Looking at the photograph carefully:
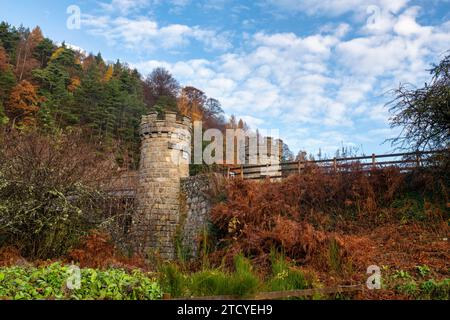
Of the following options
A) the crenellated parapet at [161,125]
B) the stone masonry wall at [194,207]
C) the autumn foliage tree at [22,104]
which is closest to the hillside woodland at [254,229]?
the stone masonry wall at [194,207]

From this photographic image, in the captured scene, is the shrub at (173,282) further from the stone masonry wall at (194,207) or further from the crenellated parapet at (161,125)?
the crenellated parapet at (161,125)

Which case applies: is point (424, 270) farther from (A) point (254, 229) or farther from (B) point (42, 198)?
(B) point (42, 198)

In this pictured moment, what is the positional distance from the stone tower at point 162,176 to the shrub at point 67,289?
9.24m

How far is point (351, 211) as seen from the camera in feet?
41.7

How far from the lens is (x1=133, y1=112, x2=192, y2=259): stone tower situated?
16.2m

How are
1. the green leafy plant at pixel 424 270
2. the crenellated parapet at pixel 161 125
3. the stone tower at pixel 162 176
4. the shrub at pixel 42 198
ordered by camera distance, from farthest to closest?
the crenellated parapet at pixel 161 125 < the stone tower at pixel 162 176 < the shrub at pixel 42 198 < the green leafy plant at pixel 424 270

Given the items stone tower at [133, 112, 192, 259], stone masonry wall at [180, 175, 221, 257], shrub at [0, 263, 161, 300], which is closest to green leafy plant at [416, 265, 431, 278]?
shrub at [0, 263, 161, 300]

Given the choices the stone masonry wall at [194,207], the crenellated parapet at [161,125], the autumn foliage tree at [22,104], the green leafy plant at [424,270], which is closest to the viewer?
the green leafy plant at [424,270]

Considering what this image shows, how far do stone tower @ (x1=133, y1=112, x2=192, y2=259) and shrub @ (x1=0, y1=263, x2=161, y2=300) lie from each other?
30.3 feet

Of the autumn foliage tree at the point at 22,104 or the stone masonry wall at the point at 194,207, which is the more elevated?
the autumn foliage tree at the point at 22,104

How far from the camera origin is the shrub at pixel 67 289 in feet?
18.4

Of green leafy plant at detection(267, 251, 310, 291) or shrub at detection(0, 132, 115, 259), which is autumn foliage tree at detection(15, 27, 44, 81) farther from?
green leafy plant at detection(267, 251, 310, 291)

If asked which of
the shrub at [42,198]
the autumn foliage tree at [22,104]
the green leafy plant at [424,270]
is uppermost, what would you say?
the autumn foliage tree at [22,104]
